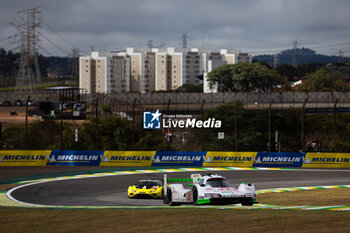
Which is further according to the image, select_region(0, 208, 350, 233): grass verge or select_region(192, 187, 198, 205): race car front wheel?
select_region(192, 187, 198, 205): race car front wheel

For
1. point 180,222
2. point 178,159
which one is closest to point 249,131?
point 178,159

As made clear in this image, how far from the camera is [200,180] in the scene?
62.4 ft

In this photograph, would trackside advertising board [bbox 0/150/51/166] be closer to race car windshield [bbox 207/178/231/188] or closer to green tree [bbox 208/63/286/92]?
race car windshield [bbox 207/178/231/188]

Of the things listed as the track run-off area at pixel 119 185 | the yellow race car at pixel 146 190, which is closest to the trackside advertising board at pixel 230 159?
the track run-off area at pixel 119 185

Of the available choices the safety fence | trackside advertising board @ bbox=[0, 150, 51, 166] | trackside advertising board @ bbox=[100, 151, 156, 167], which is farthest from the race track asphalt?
trackside advertising board @ bbox=[0, 150, 51, 166]

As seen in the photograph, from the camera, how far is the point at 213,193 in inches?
703

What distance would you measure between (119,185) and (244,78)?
97.5 m

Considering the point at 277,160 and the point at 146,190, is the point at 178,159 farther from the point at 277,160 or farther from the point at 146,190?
the point at 146,190

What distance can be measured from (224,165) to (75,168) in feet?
37.5

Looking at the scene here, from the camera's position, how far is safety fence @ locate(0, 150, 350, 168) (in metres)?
38.7

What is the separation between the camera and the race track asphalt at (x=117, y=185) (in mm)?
22311

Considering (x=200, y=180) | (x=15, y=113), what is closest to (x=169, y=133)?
(x=200, y=180)

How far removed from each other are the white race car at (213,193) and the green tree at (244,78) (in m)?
105

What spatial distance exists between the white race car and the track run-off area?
98 centimetres
